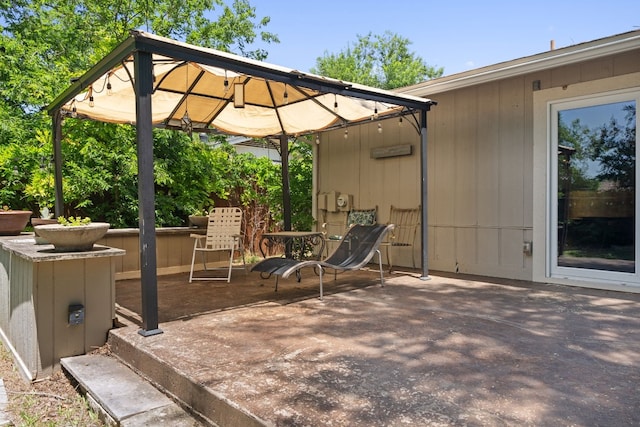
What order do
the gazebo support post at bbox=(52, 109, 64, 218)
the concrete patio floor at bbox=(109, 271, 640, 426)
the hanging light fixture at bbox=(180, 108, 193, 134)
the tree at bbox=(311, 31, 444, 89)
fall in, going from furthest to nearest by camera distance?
the tree at bbox=(311, 31, 444, 89) → the hanging light fixture at bbox=(180, 108, 193, 134) → the gazebo support post at bbox=(52, 109, 64, 218) → the concrete patio floor at bbox=(109, 271, 640, 426)

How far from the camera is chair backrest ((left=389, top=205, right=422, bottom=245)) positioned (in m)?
6.23

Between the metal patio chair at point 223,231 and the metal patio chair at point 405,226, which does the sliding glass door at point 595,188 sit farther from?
the metal patio chair at point 223,231

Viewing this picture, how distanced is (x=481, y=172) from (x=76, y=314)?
15.6ft

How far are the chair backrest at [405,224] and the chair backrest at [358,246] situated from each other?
1.18m

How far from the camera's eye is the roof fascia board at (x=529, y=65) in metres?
4.12

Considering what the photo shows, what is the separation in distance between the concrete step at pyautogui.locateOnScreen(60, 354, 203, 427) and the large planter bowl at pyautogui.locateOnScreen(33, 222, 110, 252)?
80cm

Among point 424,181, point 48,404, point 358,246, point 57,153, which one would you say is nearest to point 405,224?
point 424,181

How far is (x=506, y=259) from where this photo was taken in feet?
17.7

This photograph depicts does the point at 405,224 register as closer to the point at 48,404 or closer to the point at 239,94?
the point at 239,94

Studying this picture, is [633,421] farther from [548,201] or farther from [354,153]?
[354,153]

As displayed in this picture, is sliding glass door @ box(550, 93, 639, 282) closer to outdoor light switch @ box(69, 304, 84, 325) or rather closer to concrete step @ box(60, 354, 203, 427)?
concrete step @ box(60, 354, 203, 427)

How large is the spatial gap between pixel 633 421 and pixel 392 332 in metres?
1.51

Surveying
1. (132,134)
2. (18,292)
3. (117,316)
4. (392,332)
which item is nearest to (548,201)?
(392,332)

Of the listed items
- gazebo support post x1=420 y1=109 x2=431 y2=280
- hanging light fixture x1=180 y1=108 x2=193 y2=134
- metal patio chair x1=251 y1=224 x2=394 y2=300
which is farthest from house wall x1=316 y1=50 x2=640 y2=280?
hanging light fixture x1=180 y1=108 x2=193 y2=134
